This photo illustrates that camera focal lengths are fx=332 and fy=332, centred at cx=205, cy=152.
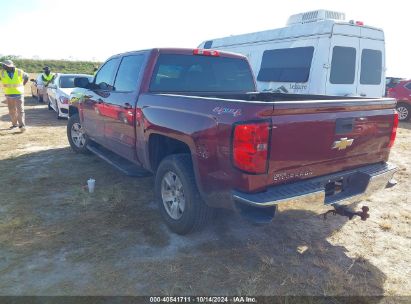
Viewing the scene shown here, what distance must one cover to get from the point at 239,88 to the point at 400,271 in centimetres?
302

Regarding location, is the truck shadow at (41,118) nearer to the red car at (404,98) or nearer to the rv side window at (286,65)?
the rv side window at (286,65)

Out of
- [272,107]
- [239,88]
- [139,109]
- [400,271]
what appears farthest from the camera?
[239,88]

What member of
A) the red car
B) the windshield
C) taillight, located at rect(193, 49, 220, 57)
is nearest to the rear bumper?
the windshield

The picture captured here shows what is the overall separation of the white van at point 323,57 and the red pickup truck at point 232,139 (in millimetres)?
3653

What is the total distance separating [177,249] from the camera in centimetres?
339

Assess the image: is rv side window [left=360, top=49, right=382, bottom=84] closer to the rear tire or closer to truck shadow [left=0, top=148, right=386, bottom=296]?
the rear tire

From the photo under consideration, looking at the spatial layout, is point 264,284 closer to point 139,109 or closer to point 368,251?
point 368,251

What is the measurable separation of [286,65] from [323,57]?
3.92 ft

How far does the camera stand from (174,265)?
122 inches

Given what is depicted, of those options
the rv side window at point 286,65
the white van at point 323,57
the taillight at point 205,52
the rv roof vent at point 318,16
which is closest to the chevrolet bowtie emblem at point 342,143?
the taillight at point 205,52

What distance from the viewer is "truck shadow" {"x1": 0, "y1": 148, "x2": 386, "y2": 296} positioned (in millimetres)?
2828

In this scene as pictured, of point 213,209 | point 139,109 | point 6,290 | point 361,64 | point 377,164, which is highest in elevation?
point 361,64

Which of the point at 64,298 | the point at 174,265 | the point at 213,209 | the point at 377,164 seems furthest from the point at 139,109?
the point at 377,164

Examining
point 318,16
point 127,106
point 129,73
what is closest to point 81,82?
point 129,73
